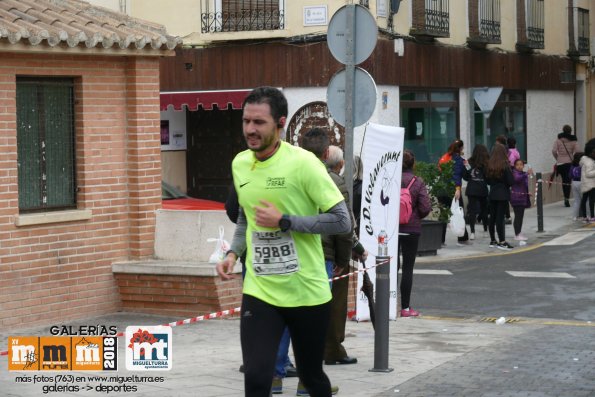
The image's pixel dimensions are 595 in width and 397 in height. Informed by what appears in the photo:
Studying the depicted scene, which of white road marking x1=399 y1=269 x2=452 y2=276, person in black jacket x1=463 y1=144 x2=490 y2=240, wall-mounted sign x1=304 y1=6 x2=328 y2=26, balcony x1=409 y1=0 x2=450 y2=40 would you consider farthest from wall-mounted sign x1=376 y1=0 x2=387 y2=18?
white road marking x1=399 y1=269 x2=452 y2=276

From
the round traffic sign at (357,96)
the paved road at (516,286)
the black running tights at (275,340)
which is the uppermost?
the round traffic sign at (357,96)

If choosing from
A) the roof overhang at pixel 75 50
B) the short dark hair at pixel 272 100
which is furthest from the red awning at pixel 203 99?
the short dark hair at pixel 272 100

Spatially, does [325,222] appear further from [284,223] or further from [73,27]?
[73,27]

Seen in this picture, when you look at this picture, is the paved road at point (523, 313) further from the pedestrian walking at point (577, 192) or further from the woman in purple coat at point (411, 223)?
the pedestrian walking at point (577, 192)

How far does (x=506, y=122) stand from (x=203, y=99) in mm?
8687

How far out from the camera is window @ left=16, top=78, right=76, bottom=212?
12.5 m

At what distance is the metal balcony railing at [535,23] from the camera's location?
30.9 meters

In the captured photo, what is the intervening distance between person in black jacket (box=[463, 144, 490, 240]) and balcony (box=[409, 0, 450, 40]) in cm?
389

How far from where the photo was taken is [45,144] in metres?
12.8

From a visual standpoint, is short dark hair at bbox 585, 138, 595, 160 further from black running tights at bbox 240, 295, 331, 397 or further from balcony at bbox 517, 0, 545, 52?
black running tights at bbox 240, 295, 331, 397

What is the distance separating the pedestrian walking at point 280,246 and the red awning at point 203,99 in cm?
1756

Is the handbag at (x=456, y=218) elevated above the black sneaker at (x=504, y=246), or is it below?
above

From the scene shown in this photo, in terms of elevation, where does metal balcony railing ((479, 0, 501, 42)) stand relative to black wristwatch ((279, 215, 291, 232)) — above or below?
above

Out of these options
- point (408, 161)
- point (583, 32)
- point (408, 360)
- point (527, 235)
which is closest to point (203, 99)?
point (527, 235)
